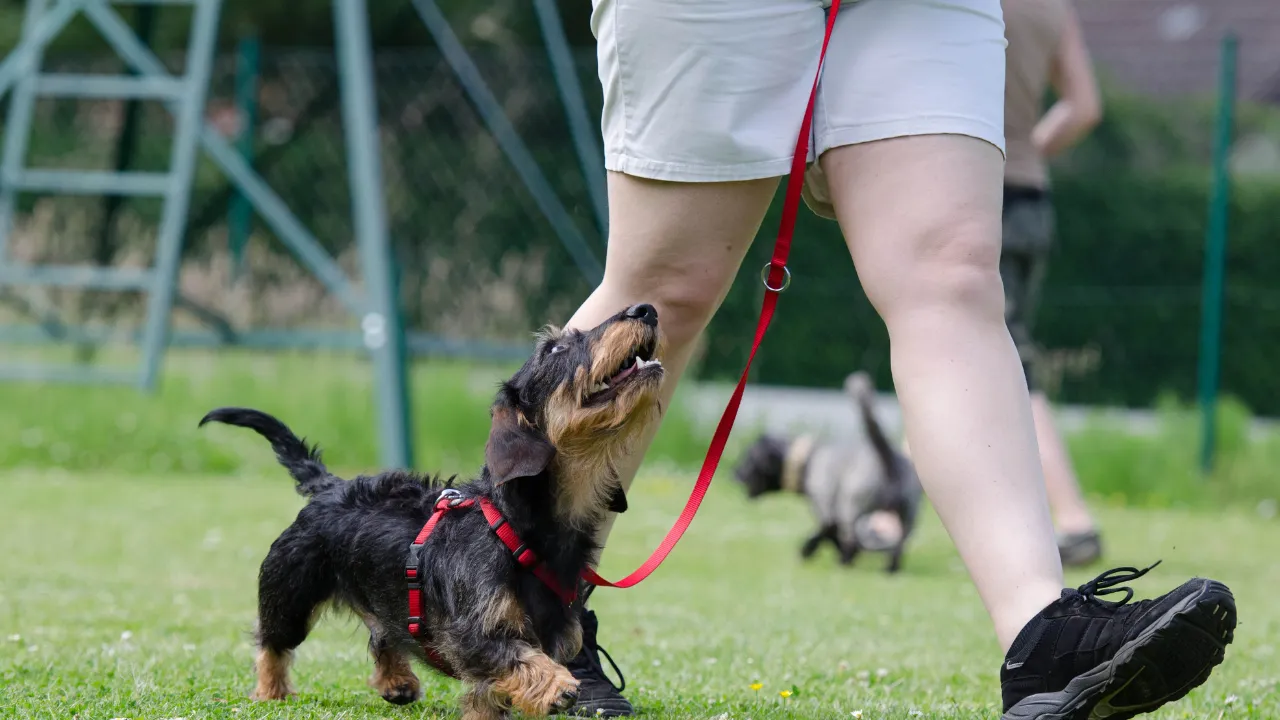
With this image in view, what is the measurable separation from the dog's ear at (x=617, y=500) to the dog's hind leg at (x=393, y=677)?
0.67 meters

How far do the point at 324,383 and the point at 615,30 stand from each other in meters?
7.99

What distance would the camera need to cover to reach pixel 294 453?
12.7 feet

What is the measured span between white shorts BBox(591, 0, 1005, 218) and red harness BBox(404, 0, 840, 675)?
1.1 inches

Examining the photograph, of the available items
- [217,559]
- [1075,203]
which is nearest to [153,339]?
[217,559]

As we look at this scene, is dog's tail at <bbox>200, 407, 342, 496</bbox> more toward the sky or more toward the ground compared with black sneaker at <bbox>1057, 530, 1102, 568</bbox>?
more toward the sky

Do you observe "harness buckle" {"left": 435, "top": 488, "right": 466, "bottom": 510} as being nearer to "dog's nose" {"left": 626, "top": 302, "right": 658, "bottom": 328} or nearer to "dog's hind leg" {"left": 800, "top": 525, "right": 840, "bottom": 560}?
"dog's nose" {"left": 626, "top": 302, "right": 658, "bottom": 328}

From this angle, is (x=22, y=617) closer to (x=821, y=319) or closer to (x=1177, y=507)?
(x=1177, y=507)

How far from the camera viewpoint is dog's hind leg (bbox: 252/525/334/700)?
11.7 ft

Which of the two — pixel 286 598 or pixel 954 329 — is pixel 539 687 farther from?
pixel 954 329

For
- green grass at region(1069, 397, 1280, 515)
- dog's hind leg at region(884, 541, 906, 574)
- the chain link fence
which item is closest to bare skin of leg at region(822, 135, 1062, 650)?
dog's hind leg at region(884, 541, 906, 574)

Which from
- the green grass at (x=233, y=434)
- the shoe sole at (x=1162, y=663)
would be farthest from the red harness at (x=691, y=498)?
the green grass at (x=233, y=434)

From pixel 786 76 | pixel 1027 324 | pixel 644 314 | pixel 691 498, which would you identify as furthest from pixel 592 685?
pixel 1027 324

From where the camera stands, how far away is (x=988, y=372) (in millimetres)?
3086

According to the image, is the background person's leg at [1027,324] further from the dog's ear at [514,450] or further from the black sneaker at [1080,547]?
the dog's ear at [514,450]
